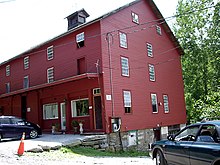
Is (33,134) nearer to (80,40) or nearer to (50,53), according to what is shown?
(80,40)

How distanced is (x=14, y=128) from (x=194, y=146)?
13068mm

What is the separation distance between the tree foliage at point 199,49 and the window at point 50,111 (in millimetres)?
17365

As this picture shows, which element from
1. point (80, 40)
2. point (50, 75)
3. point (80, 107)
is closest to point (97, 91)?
point (80, 107)

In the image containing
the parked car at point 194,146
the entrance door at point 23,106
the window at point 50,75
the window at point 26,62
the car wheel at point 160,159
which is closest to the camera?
the parked car at point 194,146

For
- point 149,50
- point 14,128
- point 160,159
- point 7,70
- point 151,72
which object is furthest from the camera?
point 7,70

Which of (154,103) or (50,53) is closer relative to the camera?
(154,103)

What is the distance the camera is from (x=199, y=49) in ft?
111

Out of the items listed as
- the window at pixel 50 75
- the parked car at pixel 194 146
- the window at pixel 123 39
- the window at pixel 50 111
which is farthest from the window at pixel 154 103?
the parked car at pixel 194 146

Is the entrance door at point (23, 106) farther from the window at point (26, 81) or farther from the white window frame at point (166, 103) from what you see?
the white window frame at point (166, 103)

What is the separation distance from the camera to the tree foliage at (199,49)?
32.7 meters

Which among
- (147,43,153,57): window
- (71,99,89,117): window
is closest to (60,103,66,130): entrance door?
(71,99,89,117): window

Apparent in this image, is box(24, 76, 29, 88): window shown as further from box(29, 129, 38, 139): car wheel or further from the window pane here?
the window pane

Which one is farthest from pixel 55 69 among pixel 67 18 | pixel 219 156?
pixel 219 156

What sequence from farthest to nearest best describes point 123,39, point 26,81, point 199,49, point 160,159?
point 199,49 → point 26,81 → point 123,39 → point 160,159
